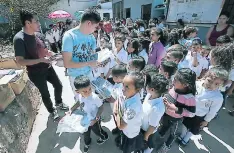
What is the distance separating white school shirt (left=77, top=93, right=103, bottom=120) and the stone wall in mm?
935

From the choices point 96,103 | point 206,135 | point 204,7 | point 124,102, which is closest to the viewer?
point 124,102

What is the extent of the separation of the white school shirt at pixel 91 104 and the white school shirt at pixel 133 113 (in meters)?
0.43

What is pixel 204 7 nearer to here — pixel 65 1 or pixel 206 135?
pixel 206 135

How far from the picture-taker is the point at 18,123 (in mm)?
2254

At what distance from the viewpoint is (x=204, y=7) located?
5582 mm

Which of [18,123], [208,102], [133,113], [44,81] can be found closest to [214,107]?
[208,102]

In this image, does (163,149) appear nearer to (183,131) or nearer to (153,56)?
(183,131)

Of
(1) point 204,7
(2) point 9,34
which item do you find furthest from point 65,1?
(1) point 204,7

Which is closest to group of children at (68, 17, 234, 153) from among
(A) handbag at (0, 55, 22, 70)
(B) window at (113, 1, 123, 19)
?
(A) handbag at (0, 55, 22, 70)

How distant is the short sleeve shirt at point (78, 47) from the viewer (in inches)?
74.4

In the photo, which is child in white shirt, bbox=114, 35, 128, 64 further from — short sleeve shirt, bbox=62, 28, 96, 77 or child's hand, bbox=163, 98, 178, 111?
child's hand, bbox=163, 98, 178, 111

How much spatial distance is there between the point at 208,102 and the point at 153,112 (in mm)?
749

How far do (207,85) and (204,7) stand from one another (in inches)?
189

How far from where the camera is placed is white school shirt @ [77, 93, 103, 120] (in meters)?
1.96
